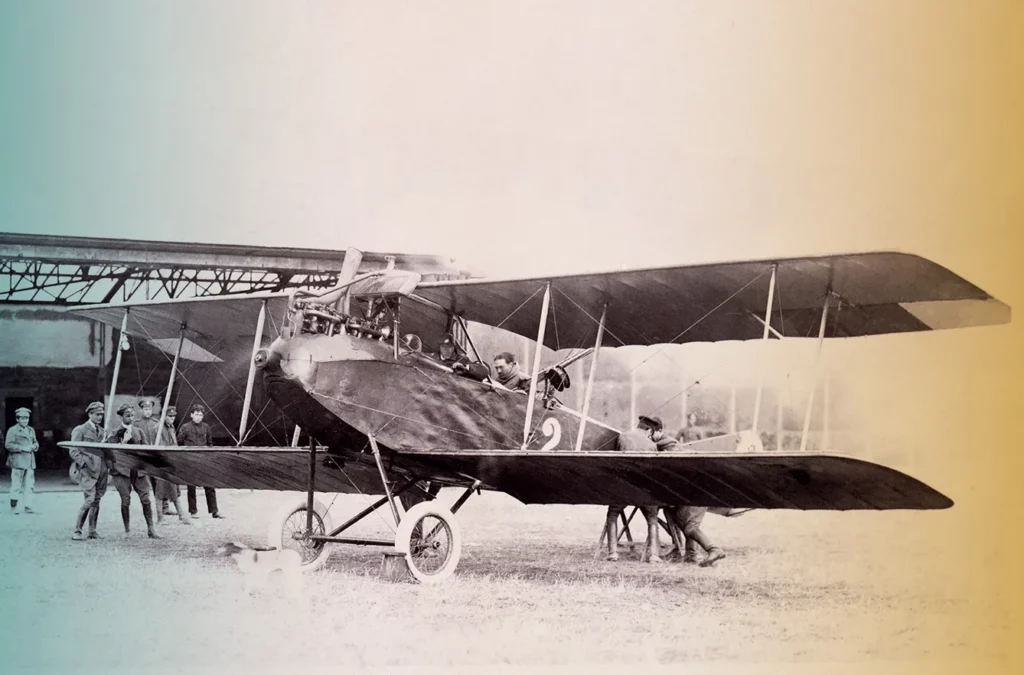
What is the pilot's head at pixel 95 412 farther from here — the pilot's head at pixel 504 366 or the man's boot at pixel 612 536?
the man's boot at pixel 612 536

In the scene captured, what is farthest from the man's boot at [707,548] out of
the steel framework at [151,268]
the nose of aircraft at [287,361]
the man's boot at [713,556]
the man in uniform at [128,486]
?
the man in uniform at [128,486]

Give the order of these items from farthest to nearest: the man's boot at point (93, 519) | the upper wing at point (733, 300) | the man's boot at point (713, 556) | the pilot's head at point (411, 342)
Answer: the man's boot at point (93, 519) < the man's boot at point (713, 556) < the pilot's head at point (411, 342) < the upper wing at point (733, 300)

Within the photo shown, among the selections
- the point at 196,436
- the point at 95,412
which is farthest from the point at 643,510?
the point at 95,412

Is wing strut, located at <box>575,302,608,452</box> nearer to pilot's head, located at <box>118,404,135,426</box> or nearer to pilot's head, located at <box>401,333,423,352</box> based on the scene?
pilot's head, located at <box>401,333,423,352</box>

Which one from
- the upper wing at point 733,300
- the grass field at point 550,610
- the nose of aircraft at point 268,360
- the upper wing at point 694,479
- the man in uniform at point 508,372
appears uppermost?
the upper wing at point 733,300

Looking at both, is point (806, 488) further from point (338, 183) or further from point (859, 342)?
point (338, 183)

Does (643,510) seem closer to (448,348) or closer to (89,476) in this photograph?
(448,348)

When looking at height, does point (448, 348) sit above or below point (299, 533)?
above

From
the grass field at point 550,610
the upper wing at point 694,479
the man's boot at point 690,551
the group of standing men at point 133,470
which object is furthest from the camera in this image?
the group of standing men at point 133,470
